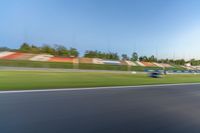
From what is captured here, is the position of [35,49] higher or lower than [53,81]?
higher

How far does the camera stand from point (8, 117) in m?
5.12

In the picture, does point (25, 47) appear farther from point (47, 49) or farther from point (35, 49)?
point (47, 49)

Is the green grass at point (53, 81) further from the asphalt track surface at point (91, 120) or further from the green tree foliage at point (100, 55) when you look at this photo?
the green tree foliage at point (100, 55)

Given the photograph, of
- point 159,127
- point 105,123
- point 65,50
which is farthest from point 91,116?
point 65,50

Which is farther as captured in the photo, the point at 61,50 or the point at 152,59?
the point at 152,59

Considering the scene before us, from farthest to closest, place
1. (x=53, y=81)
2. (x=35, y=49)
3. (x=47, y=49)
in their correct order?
(x=47, y=49), (x=35, y=49), (x=53, y=81)

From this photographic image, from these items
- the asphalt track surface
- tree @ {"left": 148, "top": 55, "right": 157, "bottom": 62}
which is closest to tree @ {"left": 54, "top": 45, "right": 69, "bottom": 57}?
tree @ {"left": 148, "top": 55, "right": 157, "bottom": 62}

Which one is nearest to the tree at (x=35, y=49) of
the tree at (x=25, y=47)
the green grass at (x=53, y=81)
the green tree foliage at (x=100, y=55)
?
the tree at (x=25, y=47)

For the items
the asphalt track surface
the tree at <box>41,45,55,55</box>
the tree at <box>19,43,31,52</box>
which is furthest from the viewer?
the tree at <box>41,45,55,55</box>

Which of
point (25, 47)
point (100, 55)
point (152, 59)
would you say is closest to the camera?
point (25, 47)

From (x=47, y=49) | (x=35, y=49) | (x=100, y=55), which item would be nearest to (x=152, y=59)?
(x=100, y=55)

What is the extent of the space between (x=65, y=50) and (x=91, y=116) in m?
74.6

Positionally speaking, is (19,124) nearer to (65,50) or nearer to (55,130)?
(55,130)

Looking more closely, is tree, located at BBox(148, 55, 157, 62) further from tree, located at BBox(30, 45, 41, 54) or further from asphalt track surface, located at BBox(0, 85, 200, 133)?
asphalt track surface, located at BBox(0, 85, 200, 133)
